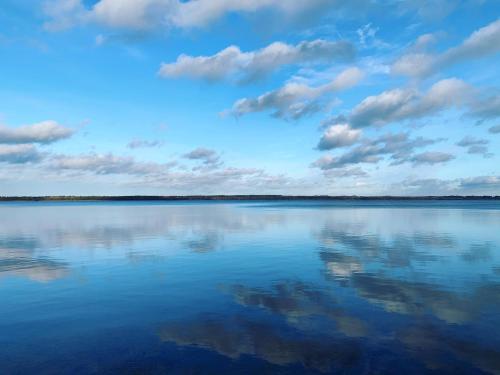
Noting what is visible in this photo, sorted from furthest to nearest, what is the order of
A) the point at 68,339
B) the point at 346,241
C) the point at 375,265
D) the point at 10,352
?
1. the point at 346,241
2. the point at 375,265
3. the point at 68,339
4. the point at 10,352

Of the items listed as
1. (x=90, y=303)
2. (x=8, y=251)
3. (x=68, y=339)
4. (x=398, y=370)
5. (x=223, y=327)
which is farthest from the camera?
(x=8, y=251)

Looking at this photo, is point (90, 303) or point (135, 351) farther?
point (90, 303)

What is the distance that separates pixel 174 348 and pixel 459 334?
888 centimetres

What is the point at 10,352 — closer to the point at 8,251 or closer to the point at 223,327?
the point at 223,327

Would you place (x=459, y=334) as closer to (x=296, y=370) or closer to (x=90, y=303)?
(x=296, y=370)

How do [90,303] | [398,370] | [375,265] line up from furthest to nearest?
[375,265] → [90,303] → [398,370]

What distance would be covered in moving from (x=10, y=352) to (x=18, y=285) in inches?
361

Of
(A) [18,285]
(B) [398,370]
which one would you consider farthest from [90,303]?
(B) [398,370]

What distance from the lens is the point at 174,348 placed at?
10992mm

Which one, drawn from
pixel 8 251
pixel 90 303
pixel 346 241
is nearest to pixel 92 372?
pixel 90 303

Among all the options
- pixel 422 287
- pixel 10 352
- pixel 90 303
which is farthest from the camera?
pixel 422 287

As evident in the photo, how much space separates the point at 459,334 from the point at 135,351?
9981 mm

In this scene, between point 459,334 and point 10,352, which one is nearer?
point 10,352

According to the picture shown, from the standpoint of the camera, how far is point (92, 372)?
31.5ft
